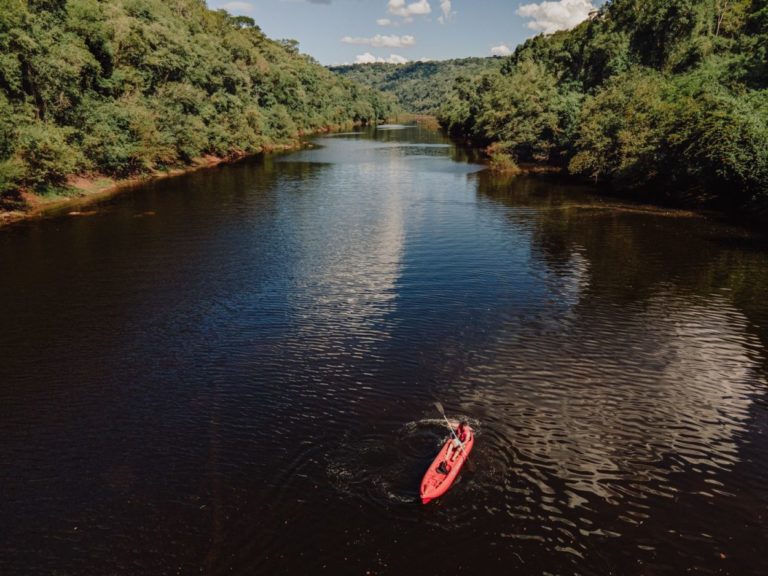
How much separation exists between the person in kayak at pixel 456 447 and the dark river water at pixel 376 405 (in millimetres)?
786

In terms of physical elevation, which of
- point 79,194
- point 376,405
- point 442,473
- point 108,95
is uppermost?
point 108,95

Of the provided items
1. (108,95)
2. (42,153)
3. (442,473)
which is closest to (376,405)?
(442,473)

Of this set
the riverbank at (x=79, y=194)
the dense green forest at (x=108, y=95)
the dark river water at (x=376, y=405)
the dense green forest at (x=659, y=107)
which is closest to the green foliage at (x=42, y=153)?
the dense green forest at (x=108, y=95)

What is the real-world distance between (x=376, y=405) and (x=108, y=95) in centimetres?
7720

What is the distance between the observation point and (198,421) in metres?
21.0

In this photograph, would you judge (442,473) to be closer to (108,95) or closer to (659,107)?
(659,107)

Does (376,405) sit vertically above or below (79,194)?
below

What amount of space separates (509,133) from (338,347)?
89.7 metres

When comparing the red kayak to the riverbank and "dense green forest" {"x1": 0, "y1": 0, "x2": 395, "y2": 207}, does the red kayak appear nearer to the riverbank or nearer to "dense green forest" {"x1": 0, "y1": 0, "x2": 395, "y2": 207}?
the riverbank

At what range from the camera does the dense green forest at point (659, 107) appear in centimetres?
5597

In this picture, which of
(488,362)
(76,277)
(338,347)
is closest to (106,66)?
(76,277)

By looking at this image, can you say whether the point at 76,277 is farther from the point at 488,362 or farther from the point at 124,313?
the point at 488,362

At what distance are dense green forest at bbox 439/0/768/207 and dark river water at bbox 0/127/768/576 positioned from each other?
614 inches

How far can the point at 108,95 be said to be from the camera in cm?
7675
